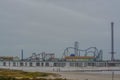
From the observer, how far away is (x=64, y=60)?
646 ft

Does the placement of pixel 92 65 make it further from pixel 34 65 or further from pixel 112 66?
pixel 34 65

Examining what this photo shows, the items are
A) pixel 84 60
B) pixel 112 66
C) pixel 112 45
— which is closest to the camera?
pixel 112 45

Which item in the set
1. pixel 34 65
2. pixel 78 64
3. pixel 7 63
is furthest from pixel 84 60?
pixel 7 63

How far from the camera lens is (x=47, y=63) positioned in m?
196

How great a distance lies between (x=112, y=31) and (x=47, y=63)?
39126 mm

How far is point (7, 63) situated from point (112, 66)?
48.1 metres

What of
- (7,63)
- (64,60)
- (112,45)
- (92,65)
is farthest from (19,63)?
(112,45)

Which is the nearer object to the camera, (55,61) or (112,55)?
(112,55)

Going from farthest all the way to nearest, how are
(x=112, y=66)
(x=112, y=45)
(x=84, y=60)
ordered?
(x=84, y=60) → (x=112, y=66) → (x=112, y=45)

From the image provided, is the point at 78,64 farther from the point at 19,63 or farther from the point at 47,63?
the point at 19,63

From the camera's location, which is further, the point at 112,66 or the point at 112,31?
the point at 112,66

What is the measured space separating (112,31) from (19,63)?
159ft

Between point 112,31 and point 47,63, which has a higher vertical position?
point 112,31

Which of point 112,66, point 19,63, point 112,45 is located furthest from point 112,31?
point 19,63
